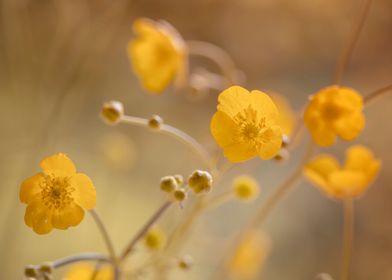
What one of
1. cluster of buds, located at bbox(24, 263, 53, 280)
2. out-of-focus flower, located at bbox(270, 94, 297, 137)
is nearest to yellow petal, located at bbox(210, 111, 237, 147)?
cluster of buds, located at bbox(24, 263, 53, 280)

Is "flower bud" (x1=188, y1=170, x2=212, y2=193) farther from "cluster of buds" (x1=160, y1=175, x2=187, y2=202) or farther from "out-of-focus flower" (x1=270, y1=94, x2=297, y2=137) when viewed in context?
"out-of-focus flower" (x1=270, y1=94, x2=297, y2=137)

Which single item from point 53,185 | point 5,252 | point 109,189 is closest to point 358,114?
point 53,185

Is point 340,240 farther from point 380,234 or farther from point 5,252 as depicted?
point 5,252

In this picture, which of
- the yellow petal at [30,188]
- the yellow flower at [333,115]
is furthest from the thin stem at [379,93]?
the yellow petal at [30,188]

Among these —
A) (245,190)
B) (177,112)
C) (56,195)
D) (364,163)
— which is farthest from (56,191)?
(177,112)

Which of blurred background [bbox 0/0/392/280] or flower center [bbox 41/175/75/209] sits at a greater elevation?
blurred background [bbox 0/0/392/280]
